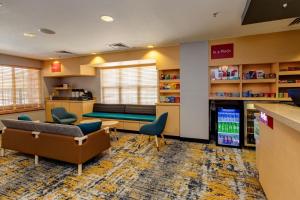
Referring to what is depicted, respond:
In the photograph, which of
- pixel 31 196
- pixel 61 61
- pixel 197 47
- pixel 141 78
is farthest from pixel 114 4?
pixel 61 61

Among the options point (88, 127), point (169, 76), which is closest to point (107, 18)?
point (88, 127)

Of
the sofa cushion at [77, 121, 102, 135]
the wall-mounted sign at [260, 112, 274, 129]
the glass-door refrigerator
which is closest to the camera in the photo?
the wall-mounted sign at [260, 112, 274, 129]

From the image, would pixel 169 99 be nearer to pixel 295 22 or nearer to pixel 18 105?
pixel 295 22

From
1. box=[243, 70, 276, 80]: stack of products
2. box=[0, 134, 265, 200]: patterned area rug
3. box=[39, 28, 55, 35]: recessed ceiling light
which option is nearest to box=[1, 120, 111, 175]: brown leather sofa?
box=[0, 134, 265, 200]: patterned area rug

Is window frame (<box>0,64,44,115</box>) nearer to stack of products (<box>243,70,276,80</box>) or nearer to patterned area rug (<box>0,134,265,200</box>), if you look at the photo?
patterned area rug (<box>0,134,265,200</box>)

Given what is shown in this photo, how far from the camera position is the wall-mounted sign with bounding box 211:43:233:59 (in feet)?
13.0

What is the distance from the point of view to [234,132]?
Result: 3.94 m

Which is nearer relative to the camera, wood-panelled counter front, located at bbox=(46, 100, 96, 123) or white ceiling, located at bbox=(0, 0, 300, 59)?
white ceiling, located at bbox=(0, 0, 300, 59)

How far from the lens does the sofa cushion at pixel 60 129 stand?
274 cm

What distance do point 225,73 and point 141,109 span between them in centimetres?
277

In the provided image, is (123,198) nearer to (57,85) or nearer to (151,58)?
(151,58)

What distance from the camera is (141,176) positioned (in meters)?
2.69

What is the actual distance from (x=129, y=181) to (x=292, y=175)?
6.50 feet

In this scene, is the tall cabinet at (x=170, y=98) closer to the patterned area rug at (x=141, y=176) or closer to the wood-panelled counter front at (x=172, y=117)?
the wood-panelled counter front at (x=172, y=117)
